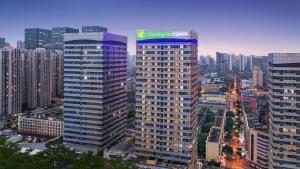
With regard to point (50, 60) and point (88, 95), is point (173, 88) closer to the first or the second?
point (88, 95)

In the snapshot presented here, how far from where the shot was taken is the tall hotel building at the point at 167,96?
7262 centimetres

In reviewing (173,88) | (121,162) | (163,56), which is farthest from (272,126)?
(121,162)

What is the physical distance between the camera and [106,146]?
8362 centimetres

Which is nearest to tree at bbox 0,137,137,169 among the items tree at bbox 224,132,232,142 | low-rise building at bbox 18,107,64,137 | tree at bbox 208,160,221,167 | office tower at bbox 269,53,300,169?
office tower at bbox 269,53,300,169

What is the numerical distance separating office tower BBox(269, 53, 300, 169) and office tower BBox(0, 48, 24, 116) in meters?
110

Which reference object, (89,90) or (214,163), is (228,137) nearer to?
(214,163)

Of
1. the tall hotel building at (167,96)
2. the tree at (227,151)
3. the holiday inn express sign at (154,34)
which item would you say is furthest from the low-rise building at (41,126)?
the tree at (227,151)

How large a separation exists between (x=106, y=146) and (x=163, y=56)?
29495 millimetres

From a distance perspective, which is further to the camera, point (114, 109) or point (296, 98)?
point (114, 109)

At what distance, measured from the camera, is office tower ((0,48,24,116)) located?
129 metres

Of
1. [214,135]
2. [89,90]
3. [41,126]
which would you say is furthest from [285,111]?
[41,126]

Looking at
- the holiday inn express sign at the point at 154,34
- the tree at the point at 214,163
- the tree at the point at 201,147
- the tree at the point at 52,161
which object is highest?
the holiday inn express sign at the point at 154,34

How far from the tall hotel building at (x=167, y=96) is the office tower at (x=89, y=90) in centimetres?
1049

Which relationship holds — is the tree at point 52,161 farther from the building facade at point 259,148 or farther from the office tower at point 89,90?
the building facade at point 259,148
